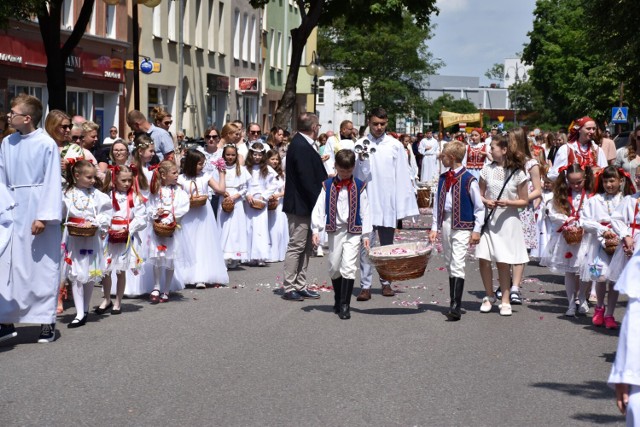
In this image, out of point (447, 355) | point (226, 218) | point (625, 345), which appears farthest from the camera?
point (226, 218)

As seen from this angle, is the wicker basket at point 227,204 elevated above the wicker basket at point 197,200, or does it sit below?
below

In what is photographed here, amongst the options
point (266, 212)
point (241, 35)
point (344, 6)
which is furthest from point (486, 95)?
point (266, 212)

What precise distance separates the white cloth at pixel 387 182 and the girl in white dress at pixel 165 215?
1.96 m

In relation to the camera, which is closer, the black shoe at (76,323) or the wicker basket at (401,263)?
the black shoe at (76,323)

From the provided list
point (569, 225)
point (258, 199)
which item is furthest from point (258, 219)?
point (569, 225)

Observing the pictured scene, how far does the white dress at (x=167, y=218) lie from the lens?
12875 mm

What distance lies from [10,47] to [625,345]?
24.9 m

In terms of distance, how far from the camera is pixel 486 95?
640 ft

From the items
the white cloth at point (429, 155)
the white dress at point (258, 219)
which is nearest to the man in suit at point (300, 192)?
the white dress at point (258, 219)

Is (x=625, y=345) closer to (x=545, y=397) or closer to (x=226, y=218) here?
(x=545, y=397)

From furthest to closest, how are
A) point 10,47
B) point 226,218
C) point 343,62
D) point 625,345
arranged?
1. point 343,62
2. point 10,47
3. point 226,218
4. point 625,345

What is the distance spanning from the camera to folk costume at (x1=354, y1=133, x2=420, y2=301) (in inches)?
534

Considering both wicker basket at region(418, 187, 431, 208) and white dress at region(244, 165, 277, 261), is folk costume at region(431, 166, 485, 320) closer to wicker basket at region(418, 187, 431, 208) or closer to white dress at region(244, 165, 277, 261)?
white dress at region(244, 165, 277, 261)

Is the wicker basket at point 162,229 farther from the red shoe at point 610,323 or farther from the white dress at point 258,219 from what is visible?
the red shoe at point 610,323
